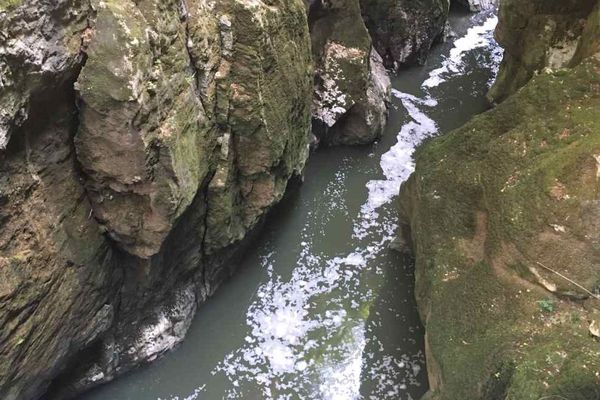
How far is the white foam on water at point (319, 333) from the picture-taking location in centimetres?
835

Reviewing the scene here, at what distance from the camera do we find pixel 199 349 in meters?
8.80

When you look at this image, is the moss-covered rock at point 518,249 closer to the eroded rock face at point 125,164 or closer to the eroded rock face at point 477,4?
the eroded rock face at point 125,164

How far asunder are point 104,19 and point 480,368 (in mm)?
5828

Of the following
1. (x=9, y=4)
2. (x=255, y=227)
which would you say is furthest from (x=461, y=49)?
(x=9, y=4)

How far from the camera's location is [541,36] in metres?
11.4

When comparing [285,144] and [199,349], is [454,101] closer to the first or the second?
[285,144]

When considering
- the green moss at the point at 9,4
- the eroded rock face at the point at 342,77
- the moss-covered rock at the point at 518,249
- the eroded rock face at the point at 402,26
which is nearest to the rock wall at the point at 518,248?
the moss-covered rock at the point at 518,249

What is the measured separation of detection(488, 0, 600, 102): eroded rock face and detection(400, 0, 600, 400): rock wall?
6.90 feet

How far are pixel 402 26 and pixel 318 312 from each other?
34.4ft

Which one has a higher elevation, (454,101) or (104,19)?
(104,19)

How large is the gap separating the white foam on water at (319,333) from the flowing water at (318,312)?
2 cm

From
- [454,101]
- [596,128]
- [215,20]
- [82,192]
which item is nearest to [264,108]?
[215,20]

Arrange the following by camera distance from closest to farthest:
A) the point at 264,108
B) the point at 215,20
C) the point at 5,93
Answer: the point at 5,93
the point at 215,20
the point at 264,108

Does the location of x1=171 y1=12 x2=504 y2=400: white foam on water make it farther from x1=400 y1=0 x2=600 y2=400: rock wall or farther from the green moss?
the green moss
